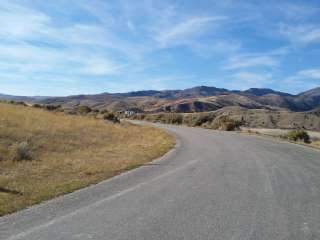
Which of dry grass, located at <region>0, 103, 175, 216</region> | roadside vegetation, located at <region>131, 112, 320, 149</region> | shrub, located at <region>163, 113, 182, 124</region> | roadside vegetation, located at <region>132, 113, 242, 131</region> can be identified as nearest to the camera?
dry grass, located at <region>0, 103, 175, 216</region>

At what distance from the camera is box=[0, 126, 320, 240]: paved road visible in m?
6.47

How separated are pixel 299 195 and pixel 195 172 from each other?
3.82 m

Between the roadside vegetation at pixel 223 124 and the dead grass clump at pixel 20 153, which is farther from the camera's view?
the roadside vegetation at pixel 223 124

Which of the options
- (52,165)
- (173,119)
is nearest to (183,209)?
(52,165)

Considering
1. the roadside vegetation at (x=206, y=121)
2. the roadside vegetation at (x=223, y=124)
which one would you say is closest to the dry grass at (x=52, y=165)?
the roadside vegetation at (x=223, y=124)

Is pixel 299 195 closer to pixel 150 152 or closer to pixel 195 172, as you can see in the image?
pixel 195 172

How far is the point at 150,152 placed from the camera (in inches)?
750

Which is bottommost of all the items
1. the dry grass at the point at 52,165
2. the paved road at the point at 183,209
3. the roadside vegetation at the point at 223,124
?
the dry grass at the point at 52,165

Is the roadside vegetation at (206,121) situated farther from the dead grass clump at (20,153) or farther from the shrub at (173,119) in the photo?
the dead grass clump at (20,153)

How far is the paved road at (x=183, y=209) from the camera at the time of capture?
21.2 ft

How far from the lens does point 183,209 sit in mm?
7938

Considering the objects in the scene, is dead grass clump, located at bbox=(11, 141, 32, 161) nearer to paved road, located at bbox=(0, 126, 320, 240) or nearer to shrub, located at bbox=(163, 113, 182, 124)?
paved road, located at bbox=(0, 126, 320, 240)

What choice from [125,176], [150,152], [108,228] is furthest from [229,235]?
[150,152]

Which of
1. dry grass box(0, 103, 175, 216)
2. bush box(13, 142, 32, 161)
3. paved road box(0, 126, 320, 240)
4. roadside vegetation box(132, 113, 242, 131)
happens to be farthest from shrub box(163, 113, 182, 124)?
paved road box(0, 126, 320, 240)
